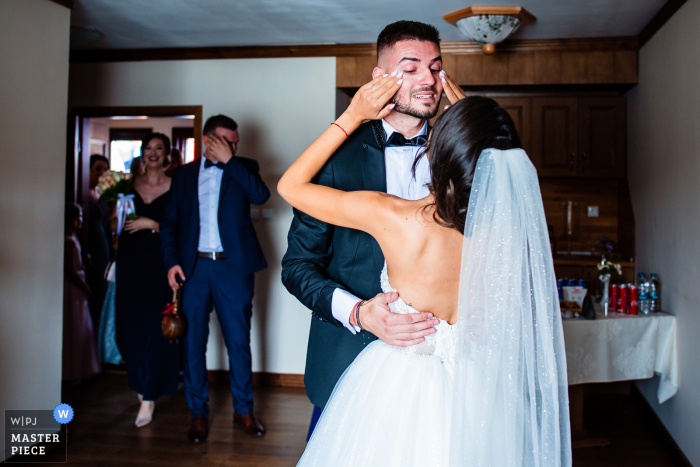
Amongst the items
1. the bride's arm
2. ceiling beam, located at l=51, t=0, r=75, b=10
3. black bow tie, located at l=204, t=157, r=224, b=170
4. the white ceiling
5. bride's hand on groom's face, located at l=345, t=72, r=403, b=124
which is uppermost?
the white ceiling

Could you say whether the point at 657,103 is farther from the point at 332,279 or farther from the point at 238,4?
the point at 332,279

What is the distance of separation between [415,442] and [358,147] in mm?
739

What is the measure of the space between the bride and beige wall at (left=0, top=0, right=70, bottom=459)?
222cm

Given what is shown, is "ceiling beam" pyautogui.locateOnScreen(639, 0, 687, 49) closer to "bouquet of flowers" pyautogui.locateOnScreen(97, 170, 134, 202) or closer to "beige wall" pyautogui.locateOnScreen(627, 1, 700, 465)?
"beige wall" pyautogui.locateOnScreen(627, 1, 700, 465)

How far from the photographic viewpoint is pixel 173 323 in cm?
329

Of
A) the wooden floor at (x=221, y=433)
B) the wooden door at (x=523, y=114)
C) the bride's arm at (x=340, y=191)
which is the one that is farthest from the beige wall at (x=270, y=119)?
the bride's arm at (x=340, y=191)

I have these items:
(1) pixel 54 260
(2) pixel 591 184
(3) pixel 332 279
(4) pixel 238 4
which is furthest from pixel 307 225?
(2) pixel 591 184

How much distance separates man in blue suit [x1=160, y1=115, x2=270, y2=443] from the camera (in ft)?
11.1

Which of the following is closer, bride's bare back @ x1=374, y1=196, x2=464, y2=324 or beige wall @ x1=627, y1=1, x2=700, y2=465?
bride's bare back @ x1=374, y1=196, x2=464, y2=324

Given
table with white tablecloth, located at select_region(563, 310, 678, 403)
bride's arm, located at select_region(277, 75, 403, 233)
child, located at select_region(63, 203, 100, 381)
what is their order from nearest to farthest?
bride's arm, located at select_region(277, 75, 403, 233) → table with white tablecloth, located at select_region(563, 310, 678, 403) → child, located at select_region(63, 203, 100, 381)

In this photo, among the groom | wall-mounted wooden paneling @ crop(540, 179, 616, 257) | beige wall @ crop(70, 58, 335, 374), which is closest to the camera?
the groom

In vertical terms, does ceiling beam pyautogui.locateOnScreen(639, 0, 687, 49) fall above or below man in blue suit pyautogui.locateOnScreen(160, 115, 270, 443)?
above

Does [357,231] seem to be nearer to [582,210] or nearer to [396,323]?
[396,323]

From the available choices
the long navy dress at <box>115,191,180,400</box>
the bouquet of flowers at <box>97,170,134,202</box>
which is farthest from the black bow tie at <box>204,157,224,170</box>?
the bouquet of flowers at <box>97,170,134,202</box>
